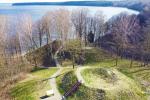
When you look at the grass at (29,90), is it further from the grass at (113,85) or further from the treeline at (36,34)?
the treeline at (36,34)

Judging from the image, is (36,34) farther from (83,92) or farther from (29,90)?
(83,92)

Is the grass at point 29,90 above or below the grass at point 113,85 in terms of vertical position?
below

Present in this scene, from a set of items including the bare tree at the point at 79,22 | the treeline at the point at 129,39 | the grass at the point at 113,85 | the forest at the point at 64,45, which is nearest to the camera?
the grass at the point at 113,85

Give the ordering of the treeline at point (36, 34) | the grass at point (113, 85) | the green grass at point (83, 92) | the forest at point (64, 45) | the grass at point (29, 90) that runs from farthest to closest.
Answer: the treeline at point (36, 34), the forest at point (64, 45), the grass at point (29, 90), the grass at point (113, 85), the green grass at point (83, 92)

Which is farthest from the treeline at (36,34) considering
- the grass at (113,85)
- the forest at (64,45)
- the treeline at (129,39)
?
the grass at (113,85)

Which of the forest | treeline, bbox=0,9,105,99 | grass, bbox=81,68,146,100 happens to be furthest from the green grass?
treeline, bbox=0,9,105,99

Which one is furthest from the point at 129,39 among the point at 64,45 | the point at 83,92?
the point at 83,92

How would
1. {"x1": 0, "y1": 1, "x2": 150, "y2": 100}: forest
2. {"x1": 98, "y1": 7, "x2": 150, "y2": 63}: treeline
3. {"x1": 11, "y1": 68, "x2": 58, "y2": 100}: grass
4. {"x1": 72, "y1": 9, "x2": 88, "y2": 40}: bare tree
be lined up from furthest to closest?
{"x1": 72, "y1": 9, "x2": 88, "y2": 40}: bare tree → {"x1": 98, "y1": 7, "x2": 150, "y2": 63}: treeline → {"x1": 0, "y1": 1, "x2": 150, "y2": 100}: forest → {"x1": 11, "y1": 68, "x2": 58, "y2": 100}: grass

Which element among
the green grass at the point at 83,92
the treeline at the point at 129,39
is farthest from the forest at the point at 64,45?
the green grass at the point at 83,92

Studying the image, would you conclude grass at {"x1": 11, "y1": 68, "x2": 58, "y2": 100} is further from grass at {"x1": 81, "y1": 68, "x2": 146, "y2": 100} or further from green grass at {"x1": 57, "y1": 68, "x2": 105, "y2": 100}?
grass at {"x1": 81, "y1": 68, "x2": 146, "y2": 100}

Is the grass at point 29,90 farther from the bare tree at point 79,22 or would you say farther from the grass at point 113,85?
the bare tree at point 79,22

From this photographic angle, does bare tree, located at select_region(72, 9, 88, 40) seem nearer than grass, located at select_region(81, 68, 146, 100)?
No

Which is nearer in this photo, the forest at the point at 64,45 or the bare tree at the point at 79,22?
the forest at the point at 64,45
